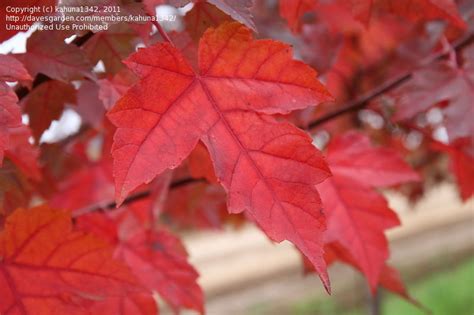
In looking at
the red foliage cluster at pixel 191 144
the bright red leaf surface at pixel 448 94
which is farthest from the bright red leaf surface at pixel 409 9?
the bright red leaf surface at pixel 448 94

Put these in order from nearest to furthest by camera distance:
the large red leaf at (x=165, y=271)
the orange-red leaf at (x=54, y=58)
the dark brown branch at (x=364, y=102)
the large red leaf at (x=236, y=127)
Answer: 1. the large red leaf at (x=236, y=127)
2. the orange-red leaf at (x=54, y=58)
3. the large red leaf at (x=165, y=271)
4. the dark brown branch at (x=364, y=102)

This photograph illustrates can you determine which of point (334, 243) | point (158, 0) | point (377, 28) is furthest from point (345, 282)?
point (158, 0)

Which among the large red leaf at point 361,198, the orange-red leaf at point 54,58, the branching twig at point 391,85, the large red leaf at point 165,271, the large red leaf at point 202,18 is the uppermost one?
the large red leaf at point 202,18

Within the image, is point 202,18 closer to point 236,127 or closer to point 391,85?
point 236,127

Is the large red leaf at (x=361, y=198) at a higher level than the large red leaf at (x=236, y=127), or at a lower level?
lower

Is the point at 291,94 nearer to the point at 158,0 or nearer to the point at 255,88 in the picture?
the point at 255,88

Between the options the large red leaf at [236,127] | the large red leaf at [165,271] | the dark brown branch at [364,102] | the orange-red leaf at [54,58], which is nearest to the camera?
the large red leaf at [236,127]

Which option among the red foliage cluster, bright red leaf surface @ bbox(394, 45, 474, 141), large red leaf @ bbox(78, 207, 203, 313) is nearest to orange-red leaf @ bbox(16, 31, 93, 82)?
the red foliage cluster

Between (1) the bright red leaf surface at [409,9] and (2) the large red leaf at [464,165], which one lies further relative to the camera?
(2) the large red leaf at [464,165]

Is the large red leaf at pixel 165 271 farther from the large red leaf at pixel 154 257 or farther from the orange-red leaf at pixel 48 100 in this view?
the orange-red leaf at pixel 48 100
